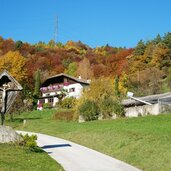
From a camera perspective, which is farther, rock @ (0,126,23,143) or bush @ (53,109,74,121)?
bush @ (53,109,74,121)

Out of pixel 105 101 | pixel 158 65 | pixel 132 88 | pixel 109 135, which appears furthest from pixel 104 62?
pixel 109 135

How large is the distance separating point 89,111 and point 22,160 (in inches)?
1213

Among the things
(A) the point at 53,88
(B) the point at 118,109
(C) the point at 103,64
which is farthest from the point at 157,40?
(B) the point at 118,109

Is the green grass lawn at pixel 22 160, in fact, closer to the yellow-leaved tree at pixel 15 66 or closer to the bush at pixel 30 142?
the bush at pixel 30 142

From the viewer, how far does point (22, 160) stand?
51.6 ft

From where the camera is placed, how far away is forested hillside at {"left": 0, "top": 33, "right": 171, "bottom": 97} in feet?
273

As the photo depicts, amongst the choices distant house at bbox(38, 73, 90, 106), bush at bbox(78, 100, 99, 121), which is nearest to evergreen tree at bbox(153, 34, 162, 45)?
distant house at bbox(38, 73, 90, 106)

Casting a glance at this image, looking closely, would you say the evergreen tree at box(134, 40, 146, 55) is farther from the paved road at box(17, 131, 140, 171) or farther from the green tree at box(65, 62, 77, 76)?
the paved road at box(17, 131, 140, 171)

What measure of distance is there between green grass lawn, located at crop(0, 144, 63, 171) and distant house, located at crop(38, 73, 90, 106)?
68.6 m

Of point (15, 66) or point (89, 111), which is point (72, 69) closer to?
point (15, 66)

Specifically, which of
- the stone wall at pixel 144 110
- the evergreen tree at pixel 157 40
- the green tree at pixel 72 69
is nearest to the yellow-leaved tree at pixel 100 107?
the stone wall at pixel 144 110

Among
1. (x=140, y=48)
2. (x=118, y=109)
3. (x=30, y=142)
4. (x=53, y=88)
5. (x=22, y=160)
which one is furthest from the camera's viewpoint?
(x=140, y=48)

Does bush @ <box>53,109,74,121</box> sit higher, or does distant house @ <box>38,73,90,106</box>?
distant house @ <box>38,73,90,106</box>

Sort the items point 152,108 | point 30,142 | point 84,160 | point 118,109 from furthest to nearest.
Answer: point 118,109, point 152,108, point 30,142, point 84,160
